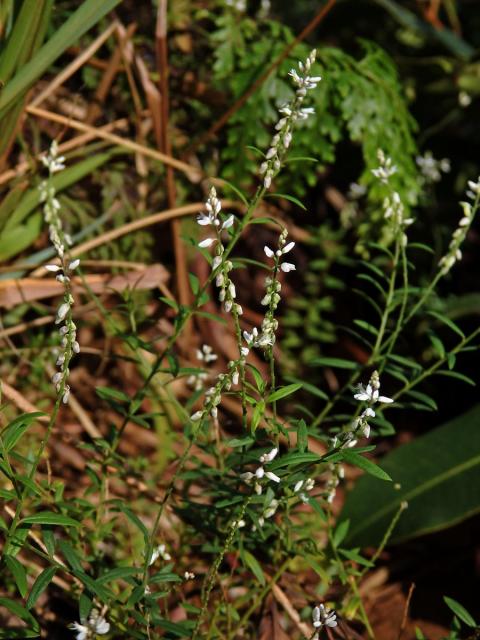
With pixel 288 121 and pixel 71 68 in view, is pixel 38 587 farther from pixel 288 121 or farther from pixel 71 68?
pixel 71 68

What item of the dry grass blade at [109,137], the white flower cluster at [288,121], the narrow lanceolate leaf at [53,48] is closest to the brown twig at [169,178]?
the dry grass blade at [109,137]

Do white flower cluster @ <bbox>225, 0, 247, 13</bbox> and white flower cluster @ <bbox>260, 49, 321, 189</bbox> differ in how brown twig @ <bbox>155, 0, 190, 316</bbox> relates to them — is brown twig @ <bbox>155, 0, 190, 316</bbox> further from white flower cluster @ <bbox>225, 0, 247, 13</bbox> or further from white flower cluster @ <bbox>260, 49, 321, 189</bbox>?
white flower cluster @ <bbox>260, 49, 321, 189</bbox>

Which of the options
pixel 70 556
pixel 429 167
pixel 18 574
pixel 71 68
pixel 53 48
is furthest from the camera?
pixel 429 167

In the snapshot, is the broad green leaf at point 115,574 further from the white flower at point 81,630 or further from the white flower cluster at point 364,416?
the white flower cluster at point 364,416

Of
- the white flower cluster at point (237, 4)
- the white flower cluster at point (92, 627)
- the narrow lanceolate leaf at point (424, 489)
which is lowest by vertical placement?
the narrow lanceolate leaf at point (424, 489)

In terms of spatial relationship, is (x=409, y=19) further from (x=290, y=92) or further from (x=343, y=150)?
(x=290, y=92)

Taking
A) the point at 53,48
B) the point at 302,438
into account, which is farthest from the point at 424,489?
the point at 53,48

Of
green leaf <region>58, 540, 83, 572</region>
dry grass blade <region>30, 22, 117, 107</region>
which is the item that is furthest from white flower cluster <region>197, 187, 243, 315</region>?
dry grass blade <region>30, 22, 117, 107</region>

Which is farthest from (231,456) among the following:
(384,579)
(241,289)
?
(241,289)
